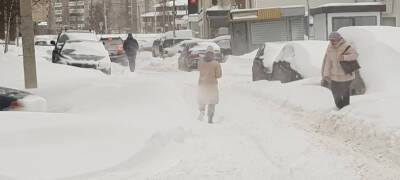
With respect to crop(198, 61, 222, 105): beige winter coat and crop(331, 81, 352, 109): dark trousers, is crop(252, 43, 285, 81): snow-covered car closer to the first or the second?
crop(198, 61, 222, 105): beige winter coat

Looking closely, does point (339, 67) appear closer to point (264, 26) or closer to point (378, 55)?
point (378, 55)

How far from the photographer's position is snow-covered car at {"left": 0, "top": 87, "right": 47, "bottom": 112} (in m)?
8.47

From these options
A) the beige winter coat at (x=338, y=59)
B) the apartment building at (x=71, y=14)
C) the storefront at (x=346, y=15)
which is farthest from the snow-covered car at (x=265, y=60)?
the apartment building at (x=71, y=14)

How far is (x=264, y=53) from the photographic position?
683 inches

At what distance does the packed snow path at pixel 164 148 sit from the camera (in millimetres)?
6395

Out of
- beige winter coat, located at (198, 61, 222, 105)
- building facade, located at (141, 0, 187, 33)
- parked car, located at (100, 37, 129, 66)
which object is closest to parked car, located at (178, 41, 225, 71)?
parked car, located at (100, 37, 129, 66)

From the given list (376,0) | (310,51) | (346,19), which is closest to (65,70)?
(310,51)

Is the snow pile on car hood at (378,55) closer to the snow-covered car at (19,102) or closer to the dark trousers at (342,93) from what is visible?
the dark trousers at (342,93)

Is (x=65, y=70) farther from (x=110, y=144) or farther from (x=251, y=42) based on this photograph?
(x=251, y=42)

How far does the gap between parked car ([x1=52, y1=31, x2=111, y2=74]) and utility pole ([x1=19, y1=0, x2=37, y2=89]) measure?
7254mm

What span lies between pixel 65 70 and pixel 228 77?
645cm

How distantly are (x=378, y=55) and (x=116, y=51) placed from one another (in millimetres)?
20137

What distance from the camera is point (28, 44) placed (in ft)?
44.3

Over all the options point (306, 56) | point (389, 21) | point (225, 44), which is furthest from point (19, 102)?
point (389, 21)
